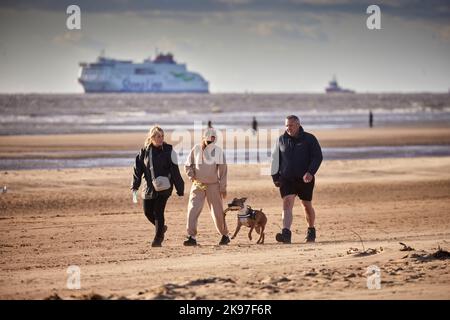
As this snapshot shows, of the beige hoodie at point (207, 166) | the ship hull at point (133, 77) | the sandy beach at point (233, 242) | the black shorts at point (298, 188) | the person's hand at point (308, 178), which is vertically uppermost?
the ship hull at point (133, 77)

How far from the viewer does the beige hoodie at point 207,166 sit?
1094cm

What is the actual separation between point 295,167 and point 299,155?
163 mm

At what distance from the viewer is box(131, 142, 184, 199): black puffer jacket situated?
11.0 metres

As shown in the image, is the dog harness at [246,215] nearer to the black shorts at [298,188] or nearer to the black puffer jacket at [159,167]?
the black shorts at [298,188]

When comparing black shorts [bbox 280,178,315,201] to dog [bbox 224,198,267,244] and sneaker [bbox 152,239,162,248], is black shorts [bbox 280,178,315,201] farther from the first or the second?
sneaker [bbox 152,239,162,248]

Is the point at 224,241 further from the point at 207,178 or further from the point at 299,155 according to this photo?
the point at 299,155

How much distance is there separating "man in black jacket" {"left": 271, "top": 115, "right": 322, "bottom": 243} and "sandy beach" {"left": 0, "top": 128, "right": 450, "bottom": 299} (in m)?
0.46

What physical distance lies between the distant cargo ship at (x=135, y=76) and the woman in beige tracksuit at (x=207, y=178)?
16870 centimetres

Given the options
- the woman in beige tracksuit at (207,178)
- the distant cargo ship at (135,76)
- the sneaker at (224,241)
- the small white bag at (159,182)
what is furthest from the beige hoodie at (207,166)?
the distant cargo ship at (135,76)

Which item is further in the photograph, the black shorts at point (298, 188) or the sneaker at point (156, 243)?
the black shorts at point (298, 188)

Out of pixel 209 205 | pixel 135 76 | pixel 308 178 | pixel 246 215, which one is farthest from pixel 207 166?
pixel 135 76

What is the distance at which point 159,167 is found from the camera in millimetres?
10977

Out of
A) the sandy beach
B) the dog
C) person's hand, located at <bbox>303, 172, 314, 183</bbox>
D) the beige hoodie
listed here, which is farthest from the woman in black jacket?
person's hand, located at <bbox>303, 172, 314, 183</bbox>
